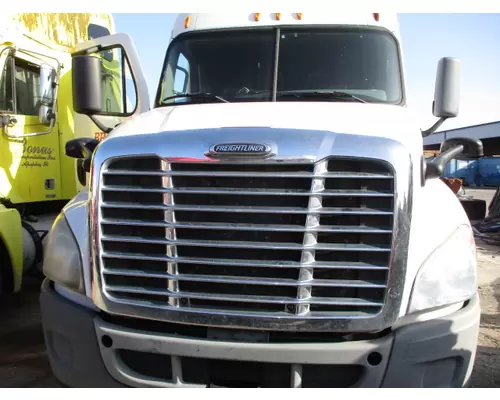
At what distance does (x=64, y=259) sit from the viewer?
270 cm

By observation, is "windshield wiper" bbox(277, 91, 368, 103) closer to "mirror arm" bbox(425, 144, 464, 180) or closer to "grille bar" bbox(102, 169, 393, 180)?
"mirror arm" bbox(425, 144, 464, 180)

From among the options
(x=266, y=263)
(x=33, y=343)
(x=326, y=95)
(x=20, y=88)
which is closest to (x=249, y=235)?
(x=266, y=263)

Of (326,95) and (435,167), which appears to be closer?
(435,167)

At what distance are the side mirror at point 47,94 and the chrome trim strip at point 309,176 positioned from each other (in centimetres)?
307

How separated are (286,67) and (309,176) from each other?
1762mm

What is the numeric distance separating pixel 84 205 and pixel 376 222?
175cm

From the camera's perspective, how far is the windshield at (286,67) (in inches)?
144

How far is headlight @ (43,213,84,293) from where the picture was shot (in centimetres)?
264

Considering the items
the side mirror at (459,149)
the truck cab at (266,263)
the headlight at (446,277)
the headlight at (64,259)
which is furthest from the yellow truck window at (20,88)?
the headlight at (446,277)

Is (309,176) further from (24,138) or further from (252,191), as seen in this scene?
(24,138)

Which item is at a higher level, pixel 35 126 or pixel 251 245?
pixel 35 126

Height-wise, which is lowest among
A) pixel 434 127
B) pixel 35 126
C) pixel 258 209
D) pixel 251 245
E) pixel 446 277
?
pixel 446 277

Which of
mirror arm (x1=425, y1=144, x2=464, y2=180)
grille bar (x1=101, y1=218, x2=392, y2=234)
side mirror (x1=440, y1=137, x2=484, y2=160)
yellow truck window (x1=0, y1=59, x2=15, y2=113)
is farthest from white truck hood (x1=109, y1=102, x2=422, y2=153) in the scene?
yellow truck window (x1=0, y1=59, x2=15, y2=113)

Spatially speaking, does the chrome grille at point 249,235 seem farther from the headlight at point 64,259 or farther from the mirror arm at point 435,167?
the mirror arm at point 435,167
